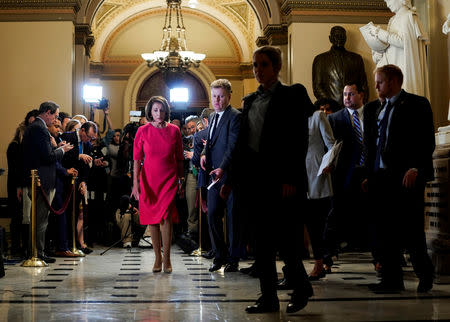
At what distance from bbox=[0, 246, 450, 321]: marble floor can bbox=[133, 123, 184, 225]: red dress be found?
1.94ft

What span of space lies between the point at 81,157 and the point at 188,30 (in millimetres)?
14697

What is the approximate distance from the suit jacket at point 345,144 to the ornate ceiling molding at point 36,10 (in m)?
7.45

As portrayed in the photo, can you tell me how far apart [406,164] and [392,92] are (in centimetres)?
55

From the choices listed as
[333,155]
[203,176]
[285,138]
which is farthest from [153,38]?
[285,138]

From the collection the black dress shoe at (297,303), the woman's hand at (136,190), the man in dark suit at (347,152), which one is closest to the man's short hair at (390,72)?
the man in dark suit at (347,152)

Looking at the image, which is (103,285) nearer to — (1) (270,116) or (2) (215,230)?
(2) (215,230)

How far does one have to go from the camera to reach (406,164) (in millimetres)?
4645

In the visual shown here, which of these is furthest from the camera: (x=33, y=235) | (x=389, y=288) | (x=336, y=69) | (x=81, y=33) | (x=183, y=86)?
(x=183, y=86)

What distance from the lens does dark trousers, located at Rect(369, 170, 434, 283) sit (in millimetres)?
4676

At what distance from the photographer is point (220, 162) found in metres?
6.13

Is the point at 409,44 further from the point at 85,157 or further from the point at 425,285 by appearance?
the point at 85,157

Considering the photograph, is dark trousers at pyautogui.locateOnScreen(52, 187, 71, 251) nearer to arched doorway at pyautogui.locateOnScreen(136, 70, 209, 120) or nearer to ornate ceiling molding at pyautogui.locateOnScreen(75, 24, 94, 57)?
ornate ceiling molding at pyautogui.locateOnScreen(75, 24, 94, 57)

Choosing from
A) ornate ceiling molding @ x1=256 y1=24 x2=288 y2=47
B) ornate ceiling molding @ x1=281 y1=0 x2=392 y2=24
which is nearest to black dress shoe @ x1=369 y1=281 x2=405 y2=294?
ornate ceiling molding @ x1=281 y1=0 x2=392 y2=24

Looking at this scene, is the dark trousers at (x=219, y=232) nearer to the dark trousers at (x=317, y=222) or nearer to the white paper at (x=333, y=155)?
the dark trousers at (x=317, y=222)
